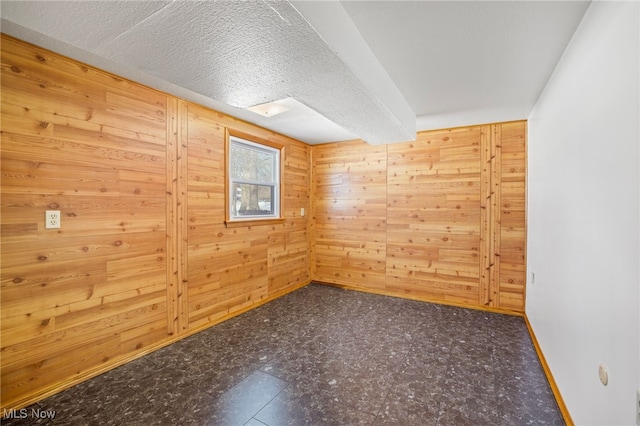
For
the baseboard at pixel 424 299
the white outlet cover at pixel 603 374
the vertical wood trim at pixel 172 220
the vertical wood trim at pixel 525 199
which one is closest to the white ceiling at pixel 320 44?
the vertical wood trim at pixel 172 220

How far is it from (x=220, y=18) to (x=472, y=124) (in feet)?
10.8

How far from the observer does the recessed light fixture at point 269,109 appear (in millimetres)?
2852

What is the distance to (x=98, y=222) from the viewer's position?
205 cm

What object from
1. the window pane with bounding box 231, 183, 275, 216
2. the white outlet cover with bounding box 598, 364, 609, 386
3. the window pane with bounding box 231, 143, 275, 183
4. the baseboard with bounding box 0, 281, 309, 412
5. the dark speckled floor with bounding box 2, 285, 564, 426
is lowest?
the dark speckled floor with bounding box 2, 285, 564, 426

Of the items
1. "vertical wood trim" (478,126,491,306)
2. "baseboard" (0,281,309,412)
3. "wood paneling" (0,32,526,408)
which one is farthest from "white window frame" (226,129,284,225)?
"vertical wood trim" (478,126,491,306)

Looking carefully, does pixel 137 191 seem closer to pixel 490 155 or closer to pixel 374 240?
pixel 374 240

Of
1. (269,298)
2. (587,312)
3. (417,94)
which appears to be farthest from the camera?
(269,298)

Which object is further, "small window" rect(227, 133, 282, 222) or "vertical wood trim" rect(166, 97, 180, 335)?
"small window" rect(227, 133, 282, 222)

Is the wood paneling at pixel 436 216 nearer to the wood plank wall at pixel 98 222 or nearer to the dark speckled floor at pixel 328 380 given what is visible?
the dark speckled floor at pixel 328 380

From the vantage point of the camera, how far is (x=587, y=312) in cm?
133

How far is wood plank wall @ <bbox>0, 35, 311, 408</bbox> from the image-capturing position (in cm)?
170

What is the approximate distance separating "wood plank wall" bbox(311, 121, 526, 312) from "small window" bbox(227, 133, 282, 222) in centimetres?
89

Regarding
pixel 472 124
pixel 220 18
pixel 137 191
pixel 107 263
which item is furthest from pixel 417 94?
pixel 107 263

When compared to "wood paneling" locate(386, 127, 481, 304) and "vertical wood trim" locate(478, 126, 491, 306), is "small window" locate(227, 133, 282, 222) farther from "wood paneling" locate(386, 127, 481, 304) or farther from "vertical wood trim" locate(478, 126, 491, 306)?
"vertical wood trim" locate(478, 126, 491, 306)
